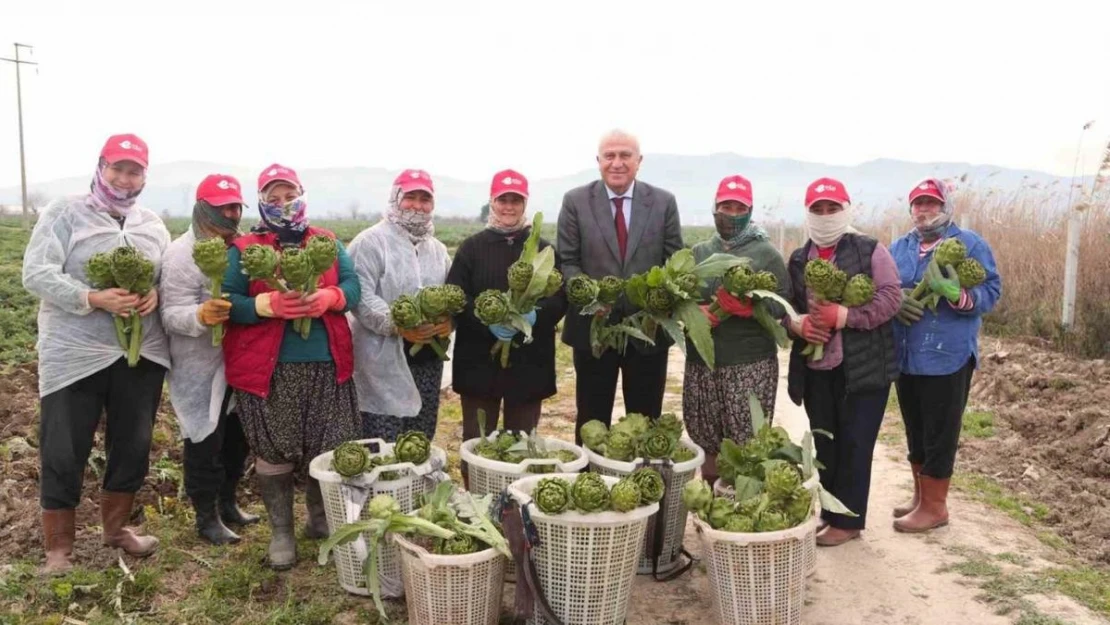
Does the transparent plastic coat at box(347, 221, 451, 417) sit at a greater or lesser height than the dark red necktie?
lesser

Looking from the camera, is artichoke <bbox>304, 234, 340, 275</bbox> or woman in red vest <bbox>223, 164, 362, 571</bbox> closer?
artichoke <bbox>304, 234, 340, 275</bbox>

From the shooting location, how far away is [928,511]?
539 cm

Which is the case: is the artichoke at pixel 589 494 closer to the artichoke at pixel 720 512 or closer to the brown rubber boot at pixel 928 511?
the artichoke at pixel 720 512

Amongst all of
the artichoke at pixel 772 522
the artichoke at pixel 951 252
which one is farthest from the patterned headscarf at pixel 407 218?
the artichoke at pixel 951 252

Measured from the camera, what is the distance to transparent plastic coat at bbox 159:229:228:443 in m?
4.39

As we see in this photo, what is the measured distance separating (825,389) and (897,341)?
558mm

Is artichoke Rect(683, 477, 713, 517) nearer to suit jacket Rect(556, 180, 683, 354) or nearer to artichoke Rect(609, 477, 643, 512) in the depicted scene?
artichoke Rect(609, 477, 643, 512)

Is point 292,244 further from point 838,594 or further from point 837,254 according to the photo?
point 838,594

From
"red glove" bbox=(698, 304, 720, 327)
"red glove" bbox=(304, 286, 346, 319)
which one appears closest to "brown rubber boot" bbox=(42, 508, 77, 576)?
"red glove" bbox=(304, 286, 346, 319)

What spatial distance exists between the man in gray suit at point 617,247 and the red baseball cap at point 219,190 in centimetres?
179

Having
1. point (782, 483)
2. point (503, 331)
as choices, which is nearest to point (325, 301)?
point (503, 331)

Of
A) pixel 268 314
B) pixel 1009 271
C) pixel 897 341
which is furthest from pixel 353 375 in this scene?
pixel 1009 271

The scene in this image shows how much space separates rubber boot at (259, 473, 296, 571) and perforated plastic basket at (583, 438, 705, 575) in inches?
63.0

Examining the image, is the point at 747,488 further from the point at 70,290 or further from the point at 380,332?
the point at 70,290
